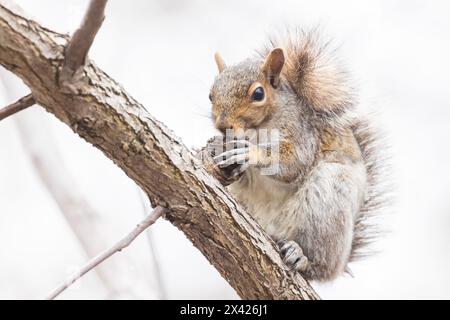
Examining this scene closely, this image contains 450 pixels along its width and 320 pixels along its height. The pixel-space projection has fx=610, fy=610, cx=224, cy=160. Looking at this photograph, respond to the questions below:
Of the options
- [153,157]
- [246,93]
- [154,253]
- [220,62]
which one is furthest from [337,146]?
[153,157]

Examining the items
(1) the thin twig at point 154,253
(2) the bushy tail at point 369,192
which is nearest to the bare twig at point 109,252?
(1) the thin twig at point 154,253

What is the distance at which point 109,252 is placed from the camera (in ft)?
4.18

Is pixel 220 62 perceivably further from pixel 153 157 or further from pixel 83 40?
pixel 83 40

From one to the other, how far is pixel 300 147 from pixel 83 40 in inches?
45.6

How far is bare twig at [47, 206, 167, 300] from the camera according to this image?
1198 mm

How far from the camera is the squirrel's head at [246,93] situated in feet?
7.06

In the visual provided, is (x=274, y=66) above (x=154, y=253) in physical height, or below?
above

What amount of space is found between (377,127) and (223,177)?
938mm

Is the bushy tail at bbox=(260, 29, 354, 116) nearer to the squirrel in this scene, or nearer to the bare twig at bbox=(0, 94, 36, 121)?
the squirrel

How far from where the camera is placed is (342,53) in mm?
2434

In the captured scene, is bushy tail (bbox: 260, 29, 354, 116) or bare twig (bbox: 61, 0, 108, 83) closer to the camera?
bare twig (bbox: 61, 0, 108, 83)

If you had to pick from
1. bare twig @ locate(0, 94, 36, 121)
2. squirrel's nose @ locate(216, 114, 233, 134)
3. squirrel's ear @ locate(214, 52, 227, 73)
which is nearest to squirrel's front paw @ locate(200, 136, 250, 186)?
squirrel's nose @ locate(216, 114, 233, 134)

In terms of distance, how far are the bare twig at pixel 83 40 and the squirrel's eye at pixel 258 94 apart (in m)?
0.97
